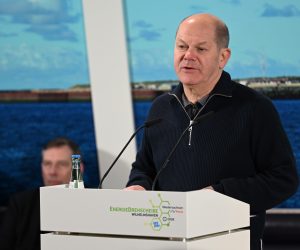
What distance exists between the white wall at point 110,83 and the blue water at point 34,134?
4.7 inches

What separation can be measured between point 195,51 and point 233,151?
→ 460mm

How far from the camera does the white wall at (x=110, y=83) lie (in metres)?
5.38

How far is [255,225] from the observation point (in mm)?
3182

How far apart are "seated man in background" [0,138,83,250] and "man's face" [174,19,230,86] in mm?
1843

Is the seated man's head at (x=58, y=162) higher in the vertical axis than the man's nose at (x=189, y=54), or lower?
lower

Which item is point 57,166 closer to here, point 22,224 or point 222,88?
point 22,224

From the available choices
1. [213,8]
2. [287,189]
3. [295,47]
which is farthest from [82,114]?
[287,189]

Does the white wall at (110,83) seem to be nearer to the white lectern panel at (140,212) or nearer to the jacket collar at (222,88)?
the jacket collar at (222,88)

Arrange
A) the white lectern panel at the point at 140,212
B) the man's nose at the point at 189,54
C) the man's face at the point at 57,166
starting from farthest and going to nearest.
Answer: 1. the man's face at the point at 57,166
2. the man's nose at the point at 189,54
3. the white lectern panel at the point at 140,212

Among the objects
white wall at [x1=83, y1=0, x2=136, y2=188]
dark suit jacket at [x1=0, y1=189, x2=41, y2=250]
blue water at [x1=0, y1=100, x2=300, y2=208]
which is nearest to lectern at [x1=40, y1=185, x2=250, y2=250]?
dark suit jacket at [x1=0, y1=189, x2=41, y2=250]

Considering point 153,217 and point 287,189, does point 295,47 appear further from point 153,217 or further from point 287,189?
point 153,217

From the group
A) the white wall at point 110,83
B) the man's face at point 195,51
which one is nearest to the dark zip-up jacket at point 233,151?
the man's face at point 195,51

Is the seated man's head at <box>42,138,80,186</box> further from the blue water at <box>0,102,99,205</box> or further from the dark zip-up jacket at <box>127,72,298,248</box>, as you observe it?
the dark zip-up jacket at <box>127,72,298,248</box>

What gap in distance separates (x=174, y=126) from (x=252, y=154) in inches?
14.6
